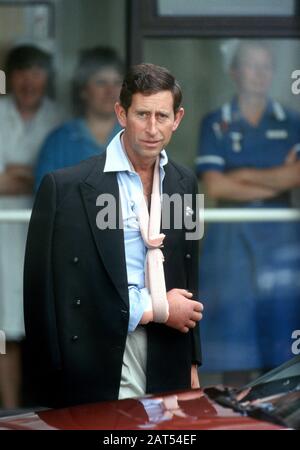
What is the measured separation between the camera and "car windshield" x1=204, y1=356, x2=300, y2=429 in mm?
4074

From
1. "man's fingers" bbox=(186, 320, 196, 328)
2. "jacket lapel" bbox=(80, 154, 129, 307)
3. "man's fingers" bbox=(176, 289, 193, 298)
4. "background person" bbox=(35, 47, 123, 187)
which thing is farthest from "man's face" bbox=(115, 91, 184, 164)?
"background person" bbox=(35, 47, 123, 187)

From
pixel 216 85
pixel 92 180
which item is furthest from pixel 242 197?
pixel 92 180

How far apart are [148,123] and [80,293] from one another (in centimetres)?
71

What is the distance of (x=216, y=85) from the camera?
750 cm

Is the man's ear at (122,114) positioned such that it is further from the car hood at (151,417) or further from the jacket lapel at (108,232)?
the car hood at (151,417)

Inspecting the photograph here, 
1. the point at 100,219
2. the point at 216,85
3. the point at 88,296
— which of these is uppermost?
the point at 216,85

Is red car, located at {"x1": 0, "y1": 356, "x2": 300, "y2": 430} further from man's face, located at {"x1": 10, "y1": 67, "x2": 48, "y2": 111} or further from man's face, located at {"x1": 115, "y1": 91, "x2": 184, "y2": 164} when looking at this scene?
man's face, located at {"x1": 10, "y1": 67, "x2": 48, "y2": 111}

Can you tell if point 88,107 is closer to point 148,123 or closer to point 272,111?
point 272,111

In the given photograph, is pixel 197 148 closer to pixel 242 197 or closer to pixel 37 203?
pixel 242 197

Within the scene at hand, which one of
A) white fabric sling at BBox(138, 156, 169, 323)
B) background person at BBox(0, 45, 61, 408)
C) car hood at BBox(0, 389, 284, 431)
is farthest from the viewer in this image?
background person at BBox(0, 45, 61, 408)

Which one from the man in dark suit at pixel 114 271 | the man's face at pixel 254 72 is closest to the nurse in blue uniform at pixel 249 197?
the man's face at pixel 254 72

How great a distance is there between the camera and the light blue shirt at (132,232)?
16.1 feet

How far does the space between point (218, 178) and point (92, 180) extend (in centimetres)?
259

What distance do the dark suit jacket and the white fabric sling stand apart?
0.10m
